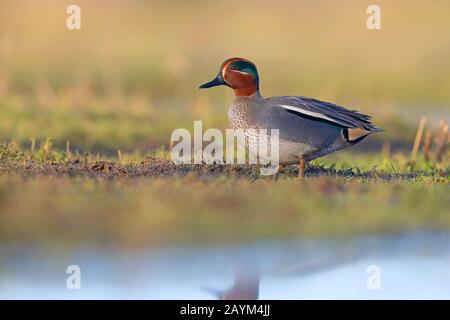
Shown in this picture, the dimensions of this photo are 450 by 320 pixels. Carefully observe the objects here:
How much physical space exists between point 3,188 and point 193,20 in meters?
10.7

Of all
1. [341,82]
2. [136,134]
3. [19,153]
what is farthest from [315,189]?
[341,82]

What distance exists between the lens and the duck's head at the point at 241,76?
7.83 metres

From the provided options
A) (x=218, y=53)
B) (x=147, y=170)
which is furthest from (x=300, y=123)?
(x=218, y=53)

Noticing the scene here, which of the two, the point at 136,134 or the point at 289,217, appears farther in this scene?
the point at 136,134

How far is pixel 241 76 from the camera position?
25.8ft

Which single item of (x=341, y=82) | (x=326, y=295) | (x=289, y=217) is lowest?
(x=326, y=295)

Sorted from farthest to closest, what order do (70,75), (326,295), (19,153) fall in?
(70,75)
(19,153)
(326,295)

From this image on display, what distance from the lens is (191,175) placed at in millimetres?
7414

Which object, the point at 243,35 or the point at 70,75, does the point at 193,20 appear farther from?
the point at 70,75

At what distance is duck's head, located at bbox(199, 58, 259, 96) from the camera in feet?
25.7

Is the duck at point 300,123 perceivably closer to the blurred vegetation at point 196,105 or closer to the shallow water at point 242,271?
the blurred vegetation at point 196,105

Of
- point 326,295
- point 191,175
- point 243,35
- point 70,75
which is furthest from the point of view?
point 243,35

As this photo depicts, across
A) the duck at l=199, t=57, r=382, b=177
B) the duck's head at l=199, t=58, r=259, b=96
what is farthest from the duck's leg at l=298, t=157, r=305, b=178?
the duck's head at l=199, t=58, r=259, b=96

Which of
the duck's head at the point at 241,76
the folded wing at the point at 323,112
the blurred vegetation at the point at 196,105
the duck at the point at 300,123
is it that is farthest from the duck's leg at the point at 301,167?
the duck's head at the point at 241,76
